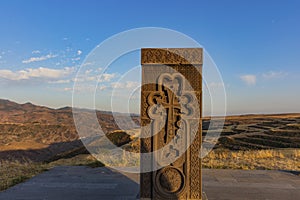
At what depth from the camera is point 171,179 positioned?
3.92 meters

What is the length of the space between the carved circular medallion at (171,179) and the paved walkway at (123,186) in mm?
1023

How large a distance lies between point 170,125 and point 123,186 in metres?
2.38

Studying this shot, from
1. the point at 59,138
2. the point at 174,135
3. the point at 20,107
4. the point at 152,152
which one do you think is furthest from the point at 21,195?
the point at 20,107

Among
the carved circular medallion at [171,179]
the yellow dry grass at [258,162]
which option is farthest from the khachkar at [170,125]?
the yellow dry grass at [258,162]

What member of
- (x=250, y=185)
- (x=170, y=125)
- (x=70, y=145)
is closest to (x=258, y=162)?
(x=250, y=185)

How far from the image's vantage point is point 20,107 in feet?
117

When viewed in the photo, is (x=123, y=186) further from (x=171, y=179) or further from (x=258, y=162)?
(x=258, y=162)

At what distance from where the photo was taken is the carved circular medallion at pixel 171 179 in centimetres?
391

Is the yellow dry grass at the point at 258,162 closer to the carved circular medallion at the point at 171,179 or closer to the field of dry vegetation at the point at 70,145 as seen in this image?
the field of dry vegetation at the point at 70,145

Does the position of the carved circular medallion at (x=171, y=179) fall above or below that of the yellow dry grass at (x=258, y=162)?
above

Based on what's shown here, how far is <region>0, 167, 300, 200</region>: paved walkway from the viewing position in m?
4.74

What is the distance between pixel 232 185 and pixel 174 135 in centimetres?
264

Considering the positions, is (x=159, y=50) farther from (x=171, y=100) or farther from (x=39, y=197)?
(x=39, y=197)

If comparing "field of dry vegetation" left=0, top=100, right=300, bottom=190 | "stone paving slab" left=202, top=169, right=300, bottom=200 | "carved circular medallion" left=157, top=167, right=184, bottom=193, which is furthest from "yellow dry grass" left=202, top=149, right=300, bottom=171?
"carved circular medallion" left=157, top=167, right=184, bottom=193
